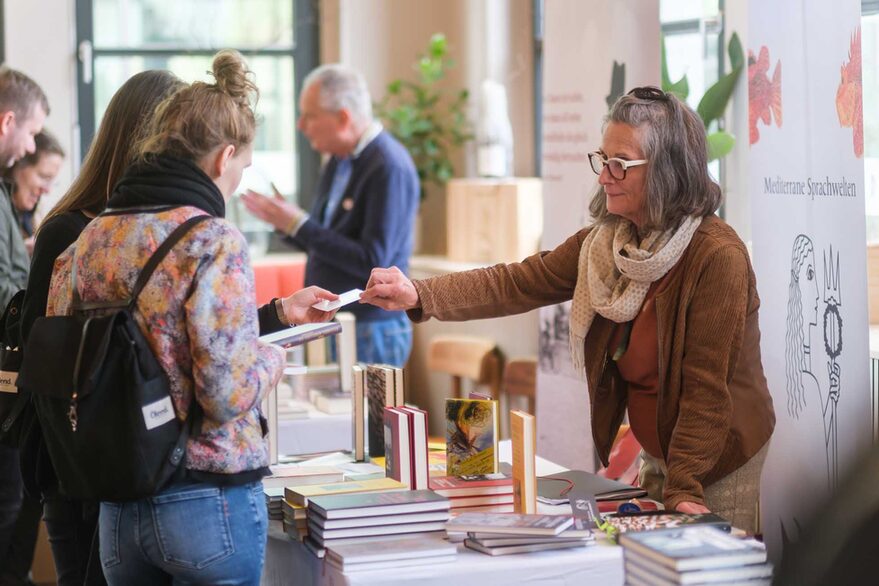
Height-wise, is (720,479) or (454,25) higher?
(454,25)

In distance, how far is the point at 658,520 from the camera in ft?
7.61

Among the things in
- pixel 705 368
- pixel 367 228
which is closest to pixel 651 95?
pixel 705 368

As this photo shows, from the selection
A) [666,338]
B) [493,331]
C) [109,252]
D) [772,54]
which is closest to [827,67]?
[772,54]

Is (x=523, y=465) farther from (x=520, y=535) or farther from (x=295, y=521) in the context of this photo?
(x=295, y=521)

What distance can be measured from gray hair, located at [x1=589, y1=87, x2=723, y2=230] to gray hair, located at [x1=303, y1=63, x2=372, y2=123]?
96.2 inches

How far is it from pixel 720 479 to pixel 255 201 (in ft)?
8.69

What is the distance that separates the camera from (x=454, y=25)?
6750 mm

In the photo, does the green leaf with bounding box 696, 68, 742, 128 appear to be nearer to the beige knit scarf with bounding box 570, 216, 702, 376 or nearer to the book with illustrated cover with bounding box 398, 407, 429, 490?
the beige knit scarf with bounding box 570, 216, 702, 376

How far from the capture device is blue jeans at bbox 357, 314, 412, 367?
4.79 meters

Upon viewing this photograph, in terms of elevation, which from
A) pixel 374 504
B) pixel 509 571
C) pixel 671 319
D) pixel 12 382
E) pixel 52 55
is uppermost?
pixel 52 55

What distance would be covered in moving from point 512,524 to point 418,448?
0.41 meters

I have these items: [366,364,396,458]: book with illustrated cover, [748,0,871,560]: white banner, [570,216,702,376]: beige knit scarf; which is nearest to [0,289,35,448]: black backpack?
[366,364,396,458]: book with illustrated cover

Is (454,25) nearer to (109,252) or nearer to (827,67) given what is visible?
(827,67)

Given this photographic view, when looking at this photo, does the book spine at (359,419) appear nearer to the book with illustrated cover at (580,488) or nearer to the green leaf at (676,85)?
the book with illustrated cover at (580,488)
